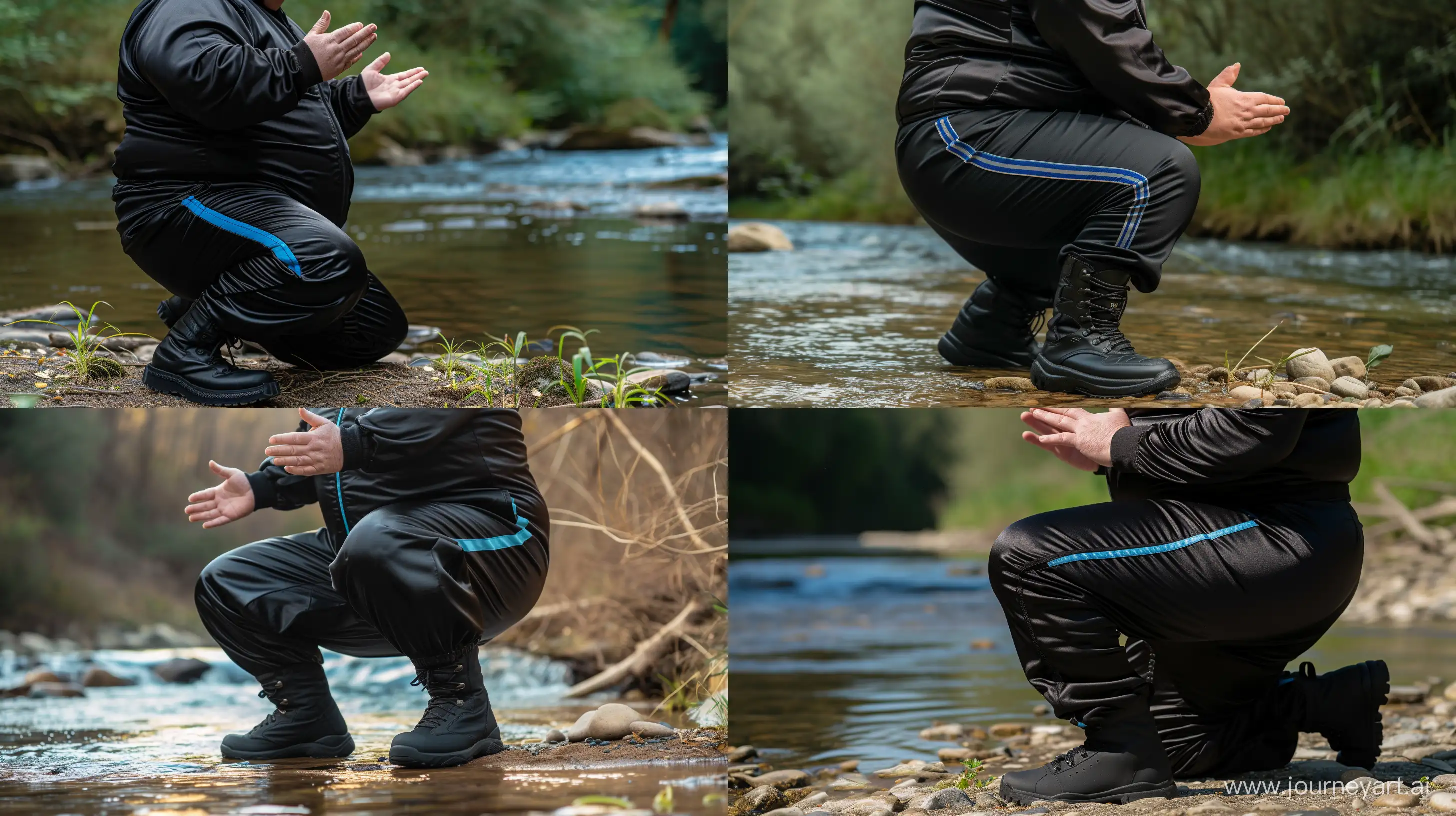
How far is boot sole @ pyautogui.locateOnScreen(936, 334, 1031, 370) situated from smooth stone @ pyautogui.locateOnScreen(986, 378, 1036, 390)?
24cm

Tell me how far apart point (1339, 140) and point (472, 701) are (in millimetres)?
8933

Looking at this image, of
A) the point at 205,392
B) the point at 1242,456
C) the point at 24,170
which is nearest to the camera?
the point at 1242,456

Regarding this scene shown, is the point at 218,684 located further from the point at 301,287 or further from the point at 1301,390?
the point at 1301,390

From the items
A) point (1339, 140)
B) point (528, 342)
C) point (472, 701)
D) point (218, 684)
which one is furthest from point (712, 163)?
point (472, 701)

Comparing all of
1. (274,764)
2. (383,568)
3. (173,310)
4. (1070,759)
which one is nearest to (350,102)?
(173,310)

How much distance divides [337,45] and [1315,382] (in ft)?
8.66

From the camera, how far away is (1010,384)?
3156 mm

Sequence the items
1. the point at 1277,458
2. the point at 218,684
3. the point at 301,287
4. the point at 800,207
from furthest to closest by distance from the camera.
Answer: the point at 800,207 < the point at 218,684 < the point at 301,287 < the point at 1277,458

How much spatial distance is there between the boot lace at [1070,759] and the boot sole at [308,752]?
5.27 ft

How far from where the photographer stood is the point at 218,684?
4.16m

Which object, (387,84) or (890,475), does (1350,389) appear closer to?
(387,84)

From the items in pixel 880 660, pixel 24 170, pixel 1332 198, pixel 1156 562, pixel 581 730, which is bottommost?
pixel 880 660

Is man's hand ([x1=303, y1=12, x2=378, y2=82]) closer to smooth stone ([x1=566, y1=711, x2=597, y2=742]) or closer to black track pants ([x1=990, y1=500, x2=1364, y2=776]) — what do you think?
smooth stone ([x1=566, y1=711, x2=597, y2=742])

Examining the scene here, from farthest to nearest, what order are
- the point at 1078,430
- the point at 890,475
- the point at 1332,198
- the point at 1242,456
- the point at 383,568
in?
the point at 890,475
the point at 1332,198
the point at 383,568
the point at 1078,430
the point at 1242,456
